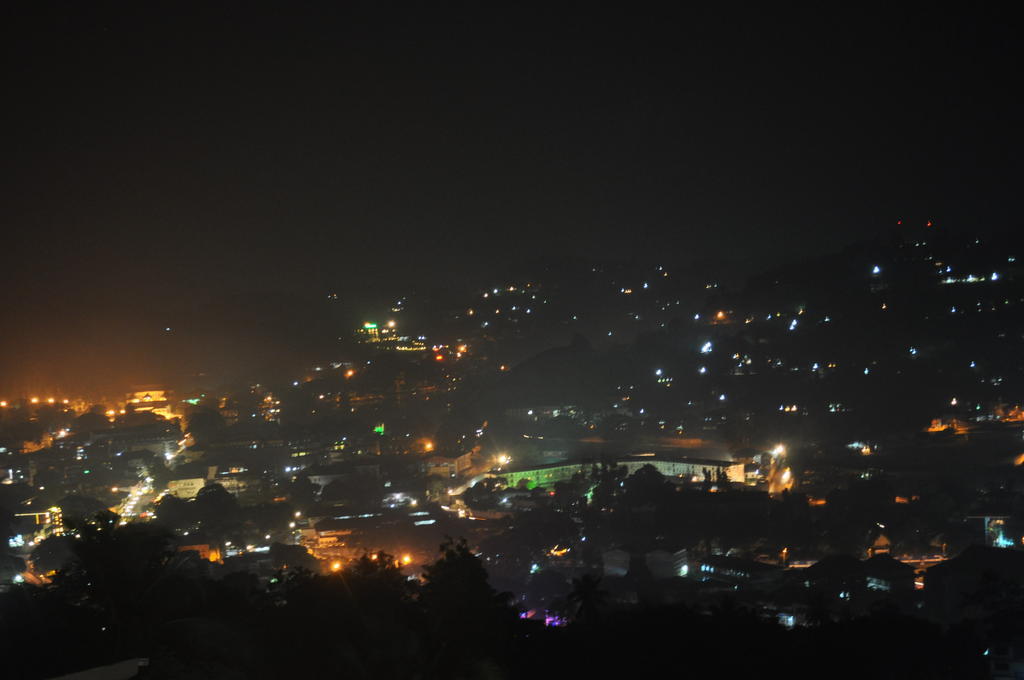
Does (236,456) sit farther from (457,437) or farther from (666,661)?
(666,661)

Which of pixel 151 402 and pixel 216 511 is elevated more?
pixel 151 402

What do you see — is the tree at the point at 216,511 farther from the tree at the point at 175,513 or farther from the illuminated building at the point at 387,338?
the illuminated building at the point at 387,338

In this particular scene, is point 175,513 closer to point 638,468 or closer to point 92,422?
point 638,468

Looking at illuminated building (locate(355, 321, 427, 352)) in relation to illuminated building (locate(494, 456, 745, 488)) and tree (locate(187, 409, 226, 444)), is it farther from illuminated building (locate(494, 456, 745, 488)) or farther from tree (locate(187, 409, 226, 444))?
illuminated building (locate(494, 456, 745, 488))

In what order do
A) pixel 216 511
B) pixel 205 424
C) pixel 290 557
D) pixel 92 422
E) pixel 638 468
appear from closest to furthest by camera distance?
pixel 290 557
pixel 216 511
pixel 638 468
pixel 205 424
pixel 92 422

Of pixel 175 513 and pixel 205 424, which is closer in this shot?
pixel 175 513

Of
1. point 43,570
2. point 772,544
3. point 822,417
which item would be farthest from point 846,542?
point 43,570

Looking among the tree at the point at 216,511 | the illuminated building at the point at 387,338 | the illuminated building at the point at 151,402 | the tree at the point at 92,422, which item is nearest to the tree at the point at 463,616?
the tree at the point at 216,511

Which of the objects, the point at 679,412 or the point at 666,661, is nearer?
the point at 666,661

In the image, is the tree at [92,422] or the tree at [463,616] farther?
the tree at [92,422]

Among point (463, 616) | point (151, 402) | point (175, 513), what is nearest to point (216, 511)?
point (175, 513)

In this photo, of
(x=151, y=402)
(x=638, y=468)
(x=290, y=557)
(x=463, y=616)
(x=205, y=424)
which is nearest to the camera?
(x=463, y=616)
